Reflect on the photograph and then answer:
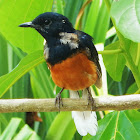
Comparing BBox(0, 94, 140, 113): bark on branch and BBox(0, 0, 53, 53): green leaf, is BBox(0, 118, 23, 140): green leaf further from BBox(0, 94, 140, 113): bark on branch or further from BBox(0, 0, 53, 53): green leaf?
BBox(0, 94, 140, 113): bark on branch

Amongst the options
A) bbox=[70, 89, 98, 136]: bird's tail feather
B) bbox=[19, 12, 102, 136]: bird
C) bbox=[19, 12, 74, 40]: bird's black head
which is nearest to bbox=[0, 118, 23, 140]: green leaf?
bbox=[70, 89, 98, 136]: bird's tail feather

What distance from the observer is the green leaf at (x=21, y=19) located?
1281mm

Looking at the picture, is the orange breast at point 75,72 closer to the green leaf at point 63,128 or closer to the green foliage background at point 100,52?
the green foliage background at point 100,52

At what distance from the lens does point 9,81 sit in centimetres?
129

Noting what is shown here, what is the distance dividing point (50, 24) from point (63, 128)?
83cm

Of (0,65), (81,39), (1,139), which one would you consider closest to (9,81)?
(81,39)

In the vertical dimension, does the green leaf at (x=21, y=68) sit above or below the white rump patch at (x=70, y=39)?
below

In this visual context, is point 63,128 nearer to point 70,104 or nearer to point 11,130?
point 11,130

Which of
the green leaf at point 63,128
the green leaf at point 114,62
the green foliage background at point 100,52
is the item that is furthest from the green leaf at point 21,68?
the green leaf at point 63,128

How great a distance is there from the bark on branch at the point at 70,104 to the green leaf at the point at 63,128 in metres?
0.77

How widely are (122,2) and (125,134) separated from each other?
0.62 metres

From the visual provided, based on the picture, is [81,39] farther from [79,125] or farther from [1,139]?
[1,139]

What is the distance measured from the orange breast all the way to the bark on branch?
7.9 inches

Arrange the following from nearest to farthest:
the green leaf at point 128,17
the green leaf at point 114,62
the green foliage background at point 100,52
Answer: the green leaf at point 128,17 < the green foliage background at point 100,52 < the green leaf at point 114,62
